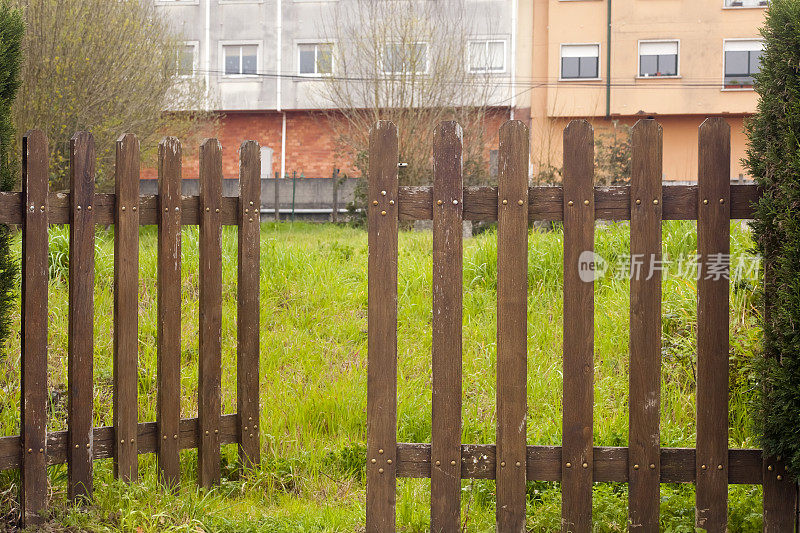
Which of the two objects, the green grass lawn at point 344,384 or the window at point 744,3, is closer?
the green grass lawn at point 344,384

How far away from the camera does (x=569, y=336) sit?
3609 mm

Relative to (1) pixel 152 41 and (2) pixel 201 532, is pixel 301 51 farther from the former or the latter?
(2) pixel 201 532

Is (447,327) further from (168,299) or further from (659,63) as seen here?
(659,63)

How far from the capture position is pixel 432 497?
3.70 meters

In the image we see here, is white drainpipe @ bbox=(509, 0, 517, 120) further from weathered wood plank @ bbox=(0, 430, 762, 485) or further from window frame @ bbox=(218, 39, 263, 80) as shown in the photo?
weathered wood plank @ bbox=(0, 430, 762, 485)

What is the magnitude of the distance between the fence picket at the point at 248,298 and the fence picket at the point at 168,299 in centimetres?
40

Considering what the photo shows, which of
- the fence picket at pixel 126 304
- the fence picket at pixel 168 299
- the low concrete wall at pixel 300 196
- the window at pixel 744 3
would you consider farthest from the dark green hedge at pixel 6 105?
the window at pixel 744 3

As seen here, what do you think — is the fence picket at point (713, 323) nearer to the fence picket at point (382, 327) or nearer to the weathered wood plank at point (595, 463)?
the weathered wood plank at point (595, 463)

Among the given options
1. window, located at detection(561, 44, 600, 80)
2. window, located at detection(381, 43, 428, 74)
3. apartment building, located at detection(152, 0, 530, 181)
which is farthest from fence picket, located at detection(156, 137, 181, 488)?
window, located at detection(561, 44, 600, 80)

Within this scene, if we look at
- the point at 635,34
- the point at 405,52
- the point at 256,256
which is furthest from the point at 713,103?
the point at 256,256

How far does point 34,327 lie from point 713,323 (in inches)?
125

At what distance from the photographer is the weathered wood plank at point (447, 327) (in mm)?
3619

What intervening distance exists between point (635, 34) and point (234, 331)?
24.1 m

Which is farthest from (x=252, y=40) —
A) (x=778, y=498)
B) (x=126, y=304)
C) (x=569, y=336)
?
(x=778, y=498)
